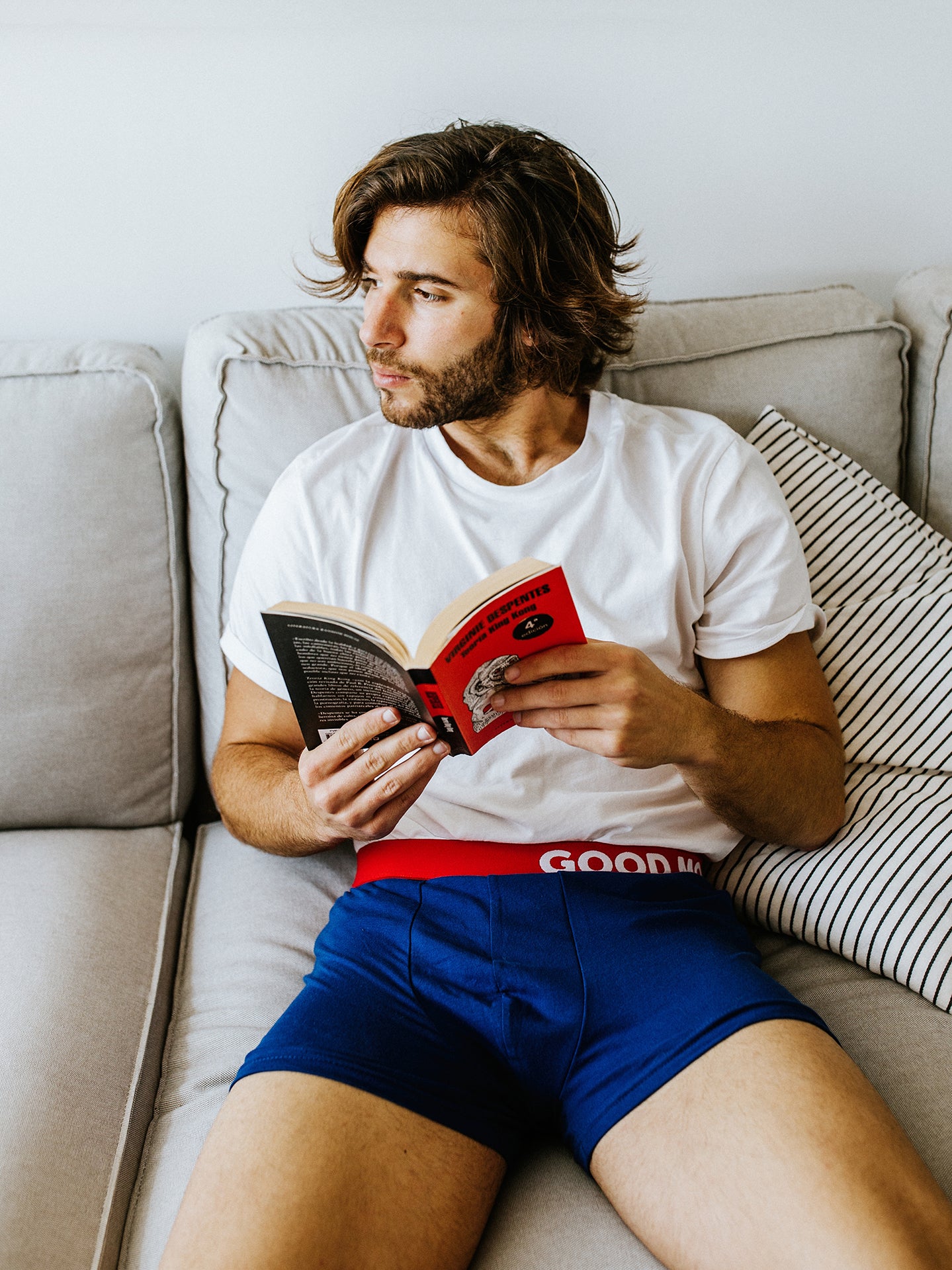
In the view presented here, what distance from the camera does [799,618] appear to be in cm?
117

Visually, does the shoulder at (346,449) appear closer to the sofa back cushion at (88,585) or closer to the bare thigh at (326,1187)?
the sofa back cushion at (88,585)

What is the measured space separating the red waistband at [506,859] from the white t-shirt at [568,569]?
1 cm

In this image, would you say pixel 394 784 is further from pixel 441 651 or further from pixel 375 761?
pixel 441 651

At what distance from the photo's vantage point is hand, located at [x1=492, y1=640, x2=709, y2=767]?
2.82 feet

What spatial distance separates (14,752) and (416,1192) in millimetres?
843

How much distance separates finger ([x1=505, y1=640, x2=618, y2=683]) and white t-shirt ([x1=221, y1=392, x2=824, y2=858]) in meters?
0.27

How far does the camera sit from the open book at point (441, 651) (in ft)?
2.53

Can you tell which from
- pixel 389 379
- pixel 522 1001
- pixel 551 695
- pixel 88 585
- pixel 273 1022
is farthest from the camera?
pixel 88 585

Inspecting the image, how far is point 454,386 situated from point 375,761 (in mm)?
521

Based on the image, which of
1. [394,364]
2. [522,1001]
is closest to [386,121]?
[394,364]

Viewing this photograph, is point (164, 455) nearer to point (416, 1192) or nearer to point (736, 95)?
point (416, 1192)

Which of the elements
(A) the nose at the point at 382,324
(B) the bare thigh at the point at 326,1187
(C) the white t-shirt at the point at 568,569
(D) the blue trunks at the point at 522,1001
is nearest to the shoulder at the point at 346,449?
(C) the white t-shirt at the point at 568,569

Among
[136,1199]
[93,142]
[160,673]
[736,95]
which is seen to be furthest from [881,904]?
[93,142]

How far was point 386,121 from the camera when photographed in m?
1.56
